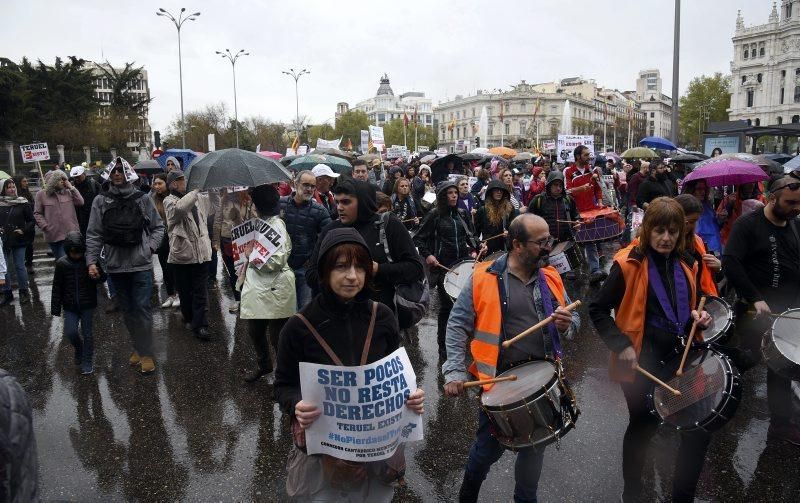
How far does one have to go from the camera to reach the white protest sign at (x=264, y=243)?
502 centimetres

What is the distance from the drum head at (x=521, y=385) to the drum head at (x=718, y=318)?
4.21 ft

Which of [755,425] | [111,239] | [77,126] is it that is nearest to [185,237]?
[111,239]

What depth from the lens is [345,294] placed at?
2.38 metres

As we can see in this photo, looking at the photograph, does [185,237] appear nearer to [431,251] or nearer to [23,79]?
[431,251]

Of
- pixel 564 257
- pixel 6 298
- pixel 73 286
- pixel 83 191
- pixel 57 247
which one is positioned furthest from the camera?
pixel 83 191

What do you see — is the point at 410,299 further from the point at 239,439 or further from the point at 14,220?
the point at 14,220

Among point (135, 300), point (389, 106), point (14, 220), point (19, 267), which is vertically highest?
point (389, 106)

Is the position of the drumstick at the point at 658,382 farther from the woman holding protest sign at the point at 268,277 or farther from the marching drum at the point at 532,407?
the woman holding protest sign at the point at 268,277

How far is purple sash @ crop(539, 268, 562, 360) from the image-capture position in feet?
9.75

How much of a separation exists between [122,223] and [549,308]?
14.1ft

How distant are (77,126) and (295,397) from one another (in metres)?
51.0

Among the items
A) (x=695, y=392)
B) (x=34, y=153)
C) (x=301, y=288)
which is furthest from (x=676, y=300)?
(x=34, y=153)

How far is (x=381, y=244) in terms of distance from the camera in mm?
4129

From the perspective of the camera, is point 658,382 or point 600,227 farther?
point 600,227
